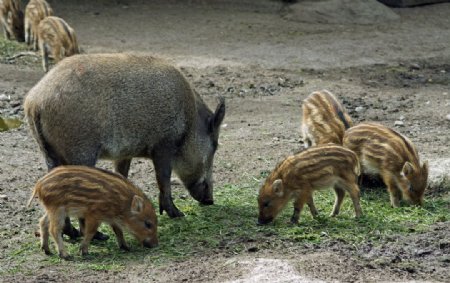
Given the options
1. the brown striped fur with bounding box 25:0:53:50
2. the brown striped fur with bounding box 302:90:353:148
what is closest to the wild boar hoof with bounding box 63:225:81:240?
the brown striped fur with bounding box 302:90:353:148

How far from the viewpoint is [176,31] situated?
1548 centimetres

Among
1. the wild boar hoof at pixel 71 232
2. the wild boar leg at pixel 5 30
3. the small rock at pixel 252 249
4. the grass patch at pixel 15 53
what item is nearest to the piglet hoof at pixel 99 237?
the wild boar hoof at pixel 71 232

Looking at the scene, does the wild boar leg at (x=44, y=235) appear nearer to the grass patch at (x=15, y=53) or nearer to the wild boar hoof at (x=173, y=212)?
the wild boar hoof at (x=173, y=212)

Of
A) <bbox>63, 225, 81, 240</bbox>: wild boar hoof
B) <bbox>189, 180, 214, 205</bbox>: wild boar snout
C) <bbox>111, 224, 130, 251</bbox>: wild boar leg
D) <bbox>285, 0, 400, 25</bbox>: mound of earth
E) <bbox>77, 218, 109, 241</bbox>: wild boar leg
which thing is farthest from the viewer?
<bbox>285, 0, 400, 25</bbox>: mound of earth

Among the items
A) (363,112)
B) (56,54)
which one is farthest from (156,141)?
(56,54)

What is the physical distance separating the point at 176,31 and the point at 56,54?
2816 mm

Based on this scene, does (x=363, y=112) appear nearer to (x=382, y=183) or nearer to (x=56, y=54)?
(x=382, y=183)

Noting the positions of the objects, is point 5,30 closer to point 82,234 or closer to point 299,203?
point 82,234

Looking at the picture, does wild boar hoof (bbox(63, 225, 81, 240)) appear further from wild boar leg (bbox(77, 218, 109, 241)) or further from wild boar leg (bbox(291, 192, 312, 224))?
wild boar leg (bbox(291, 192, 312, 224))

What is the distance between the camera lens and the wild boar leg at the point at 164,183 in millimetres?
7777

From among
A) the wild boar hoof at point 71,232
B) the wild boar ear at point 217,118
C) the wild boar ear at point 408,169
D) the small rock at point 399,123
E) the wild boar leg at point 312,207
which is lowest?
the small rock at point 399,123

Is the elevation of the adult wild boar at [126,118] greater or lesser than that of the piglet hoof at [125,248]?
greater

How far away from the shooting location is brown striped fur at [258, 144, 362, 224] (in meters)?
7.52

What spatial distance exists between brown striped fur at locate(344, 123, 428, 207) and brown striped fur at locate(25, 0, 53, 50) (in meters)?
7.19
